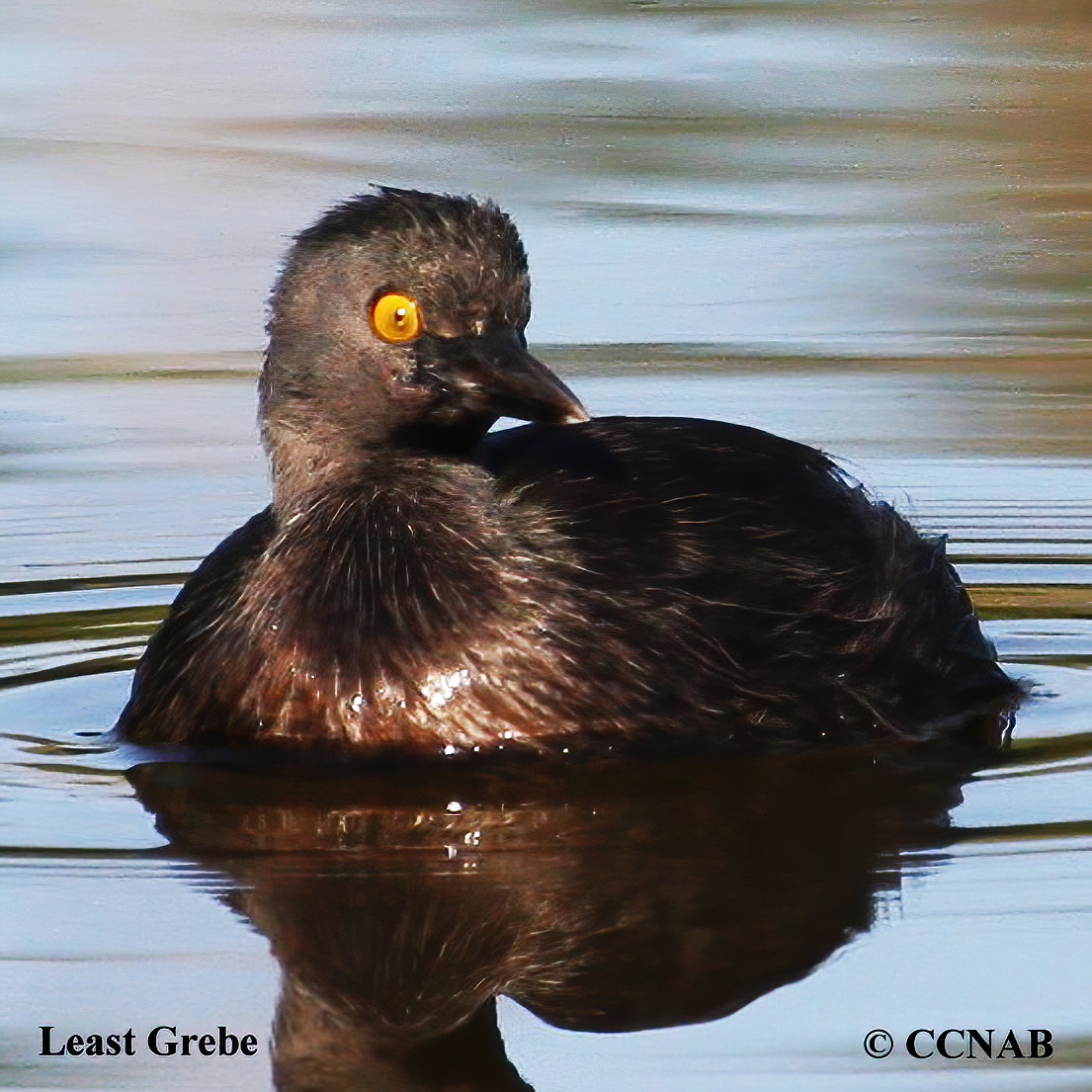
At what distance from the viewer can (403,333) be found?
7.32m

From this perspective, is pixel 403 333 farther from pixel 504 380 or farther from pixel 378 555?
pixel 378 555

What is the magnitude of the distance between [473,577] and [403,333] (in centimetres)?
62

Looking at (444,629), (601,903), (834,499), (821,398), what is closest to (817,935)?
(601,903)

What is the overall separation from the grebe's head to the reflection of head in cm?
90

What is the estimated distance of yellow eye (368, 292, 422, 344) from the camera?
24.0ft

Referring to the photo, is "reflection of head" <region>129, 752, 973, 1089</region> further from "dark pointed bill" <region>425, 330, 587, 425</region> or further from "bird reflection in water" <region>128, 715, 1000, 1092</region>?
"dark pointed bill" <region>425, 330, 587, 425</region>

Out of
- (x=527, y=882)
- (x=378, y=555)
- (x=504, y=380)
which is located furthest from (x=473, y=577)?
(x=527, y=882)

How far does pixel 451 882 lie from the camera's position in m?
6.32

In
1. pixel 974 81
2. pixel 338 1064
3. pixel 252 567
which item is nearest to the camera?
pixel 338 1064

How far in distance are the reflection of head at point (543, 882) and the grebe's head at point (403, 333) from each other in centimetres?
90

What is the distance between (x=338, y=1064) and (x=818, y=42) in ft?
40.2

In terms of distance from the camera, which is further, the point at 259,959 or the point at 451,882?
the point at 451,882

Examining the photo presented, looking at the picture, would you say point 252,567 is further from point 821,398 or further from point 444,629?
point 821,398

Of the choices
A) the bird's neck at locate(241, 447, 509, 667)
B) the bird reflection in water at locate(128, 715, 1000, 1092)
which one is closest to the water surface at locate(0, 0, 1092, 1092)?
the bird reflection in water at locate(128, 715, 1000, 1092)
